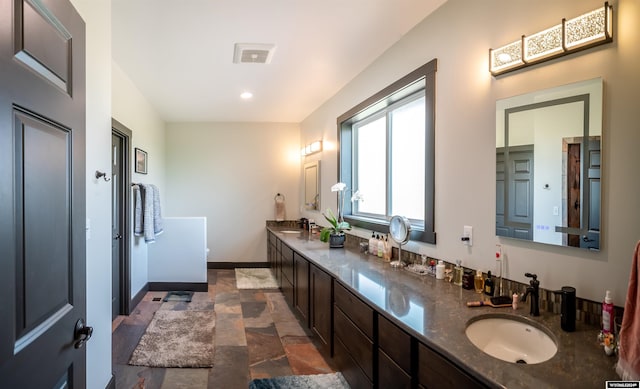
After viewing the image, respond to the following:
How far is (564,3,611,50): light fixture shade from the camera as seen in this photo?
4.25ft

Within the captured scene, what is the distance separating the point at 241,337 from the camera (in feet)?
10.4

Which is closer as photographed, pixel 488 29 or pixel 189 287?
pixel 488 29

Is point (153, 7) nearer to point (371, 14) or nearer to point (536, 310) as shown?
point (371, 14)

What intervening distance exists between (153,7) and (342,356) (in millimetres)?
2652

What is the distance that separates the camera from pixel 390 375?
164cm

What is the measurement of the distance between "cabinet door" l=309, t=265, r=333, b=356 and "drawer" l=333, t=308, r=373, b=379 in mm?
134

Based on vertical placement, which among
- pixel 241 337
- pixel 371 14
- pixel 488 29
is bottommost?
pixel 241 337

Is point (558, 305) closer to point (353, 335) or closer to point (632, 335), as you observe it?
point (632, 335)

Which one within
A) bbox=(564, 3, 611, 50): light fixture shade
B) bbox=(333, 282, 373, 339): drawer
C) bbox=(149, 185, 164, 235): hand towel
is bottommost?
bbox=(333, 282, 373, 339): drawer

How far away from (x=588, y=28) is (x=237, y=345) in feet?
10.2

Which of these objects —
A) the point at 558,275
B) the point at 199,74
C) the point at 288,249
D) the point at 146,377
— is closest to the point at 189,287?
the point at 288,249

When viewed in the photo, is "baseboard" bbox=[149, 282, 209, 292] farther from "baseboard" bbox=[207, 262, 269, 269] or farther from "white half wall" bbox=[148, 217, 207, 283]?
"baseboard" bbox=[207, 262, 269, 269]

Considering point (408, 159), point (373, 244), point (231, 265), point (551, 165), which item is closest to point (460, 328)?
point (551, 165)

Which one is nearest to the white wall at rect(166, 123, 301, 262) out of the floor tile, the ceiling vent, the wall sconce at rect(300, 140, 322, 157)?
the wall sconce at rect(300, 140, 322, 157)
